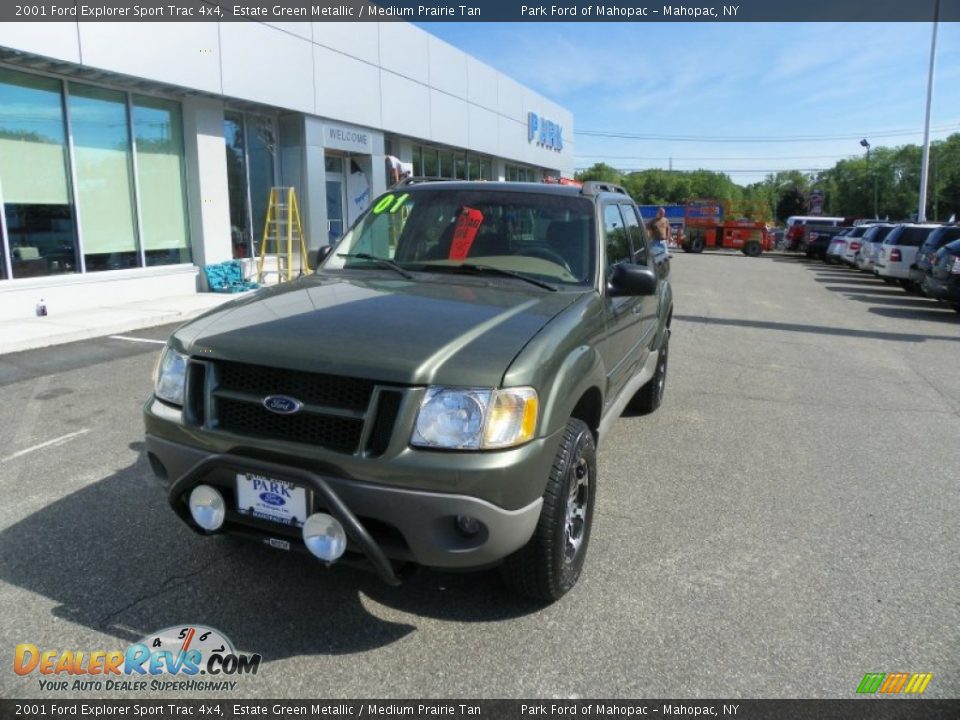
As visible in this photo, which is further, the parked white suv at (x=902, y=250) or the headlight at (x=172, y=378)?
the parked white suv at (x=902, y=250)

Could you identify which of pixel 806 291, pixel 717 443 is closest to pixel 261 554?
pixel 717 443

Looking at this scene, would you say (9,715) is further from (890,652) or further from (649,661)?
(890,652)

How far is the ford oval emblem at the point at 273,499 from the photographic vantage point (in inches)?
103

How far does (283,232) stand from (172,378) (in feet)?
41.4

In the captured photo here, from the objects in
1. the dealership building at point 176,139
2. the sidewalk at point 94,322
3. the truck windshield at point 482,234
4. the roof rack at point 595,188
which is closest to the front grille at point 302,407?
the truck windshield at point 482,234

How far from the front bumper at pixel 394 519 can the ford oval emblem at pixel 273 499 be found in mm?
86

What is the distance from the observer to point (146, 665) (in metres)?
2.64

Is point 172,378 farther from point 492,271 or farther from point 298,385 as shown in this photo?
point 492,271

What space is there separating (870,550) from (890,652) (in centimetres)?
99

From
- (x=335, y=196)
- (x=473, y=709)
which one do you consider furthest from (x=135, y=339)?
(x=335, y=196)

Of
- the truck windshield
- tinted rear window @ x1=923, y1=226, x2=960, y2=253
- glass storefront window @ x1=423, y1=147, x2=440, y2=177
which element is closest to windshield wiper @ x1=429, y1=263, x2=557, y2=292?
the truck windshield

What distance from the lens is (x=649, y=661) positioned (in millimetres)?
2711

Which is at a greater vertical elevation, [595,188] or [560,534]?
[595,188]

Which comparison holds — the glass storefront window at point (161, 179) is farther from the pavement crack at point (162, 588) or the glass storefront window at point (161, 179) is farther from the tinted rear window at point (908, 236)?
the tinted rear window at point (908, 236)
